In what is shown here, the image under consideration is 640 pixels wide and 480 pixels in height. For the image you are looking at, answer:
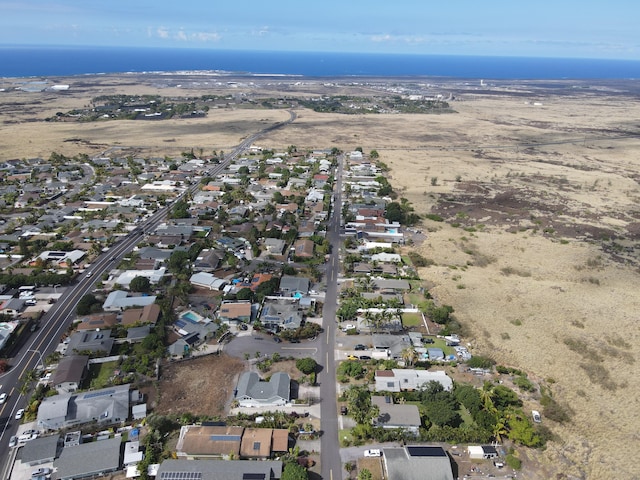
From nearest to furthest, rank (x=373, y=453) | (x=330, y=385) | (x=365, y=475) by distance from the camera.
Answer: (x=365, y=475) → (x=373, y=453) → (x=330, y=385)

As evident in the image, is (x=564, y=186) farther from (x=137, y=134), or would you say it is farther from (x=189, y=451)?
(x=137, y=134)

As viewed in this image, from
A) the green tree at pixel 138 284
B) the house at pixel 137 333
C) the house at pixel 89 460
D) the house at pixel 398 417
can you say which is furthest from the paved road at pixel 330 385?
the green tree at pixel 138 284

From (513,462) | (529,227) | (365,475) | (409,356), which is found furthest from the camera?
(529,227)

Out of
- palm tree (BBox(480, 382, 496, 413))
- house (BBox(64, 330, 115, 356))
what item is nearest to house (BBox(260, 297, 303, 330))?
house (BBox(64, 330, 115, 356))

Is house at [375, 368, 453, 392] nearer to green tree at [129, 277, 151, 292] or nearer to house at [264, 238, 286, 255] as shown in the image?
house at [264, 238, 286, 255]

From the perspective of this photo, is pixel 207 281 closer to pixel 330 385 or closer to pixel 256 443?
pixel 330 385

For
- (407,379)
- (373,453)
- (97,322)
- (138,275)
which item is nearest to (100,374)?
(97,322)

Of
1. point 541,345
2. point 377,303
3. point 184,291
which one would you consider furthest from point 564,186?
point 184,291

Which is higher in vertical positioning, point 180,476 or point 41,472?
point 180,476

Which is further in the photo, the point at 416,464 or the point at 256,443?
the point at 256,443
